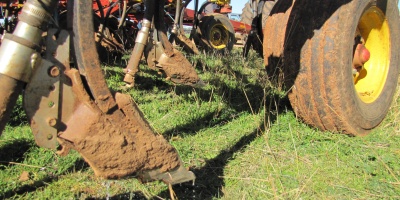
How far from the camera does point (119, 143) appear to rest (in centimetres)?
129

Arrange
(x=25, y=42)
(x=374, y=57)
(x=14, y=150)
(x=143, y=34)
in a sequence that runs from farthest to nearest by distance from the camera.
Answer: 1. (x=374, y=57)
2. (x=143, y=34)
3. (x=14, y=150)
4. (x=25, y=42)

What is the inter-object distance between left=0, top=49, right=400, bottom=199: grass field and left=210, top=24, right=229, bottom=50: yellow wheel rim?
491 centimetres

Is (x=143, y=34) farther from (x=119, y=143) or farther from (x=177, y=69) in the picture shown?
(x=119, y=143)

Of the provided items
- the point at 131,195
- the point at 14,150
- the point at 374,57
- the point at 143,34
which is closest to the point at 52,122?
the point at 131,195

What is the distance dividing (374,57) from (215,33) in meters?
5.15

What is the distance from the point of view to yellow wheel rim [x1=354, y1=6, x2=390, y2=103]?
9.30 ft

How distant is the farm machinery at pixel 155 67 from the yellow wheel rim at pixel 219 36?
3406mm

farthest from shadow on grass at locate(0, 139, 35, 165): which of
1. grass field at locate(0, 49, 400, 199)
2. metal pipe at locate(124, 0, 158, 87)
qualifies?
metal pipe at locate(124, 0, 158, 87)

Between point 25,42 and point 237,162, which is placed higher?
point 25,42

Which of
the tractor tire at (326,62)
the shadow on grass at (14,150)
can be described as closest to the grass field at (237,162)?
the shadow on grass at (14,150)

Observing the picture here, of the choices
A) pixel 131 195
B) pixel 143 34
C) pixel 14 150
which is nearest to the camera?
pixel 131 195

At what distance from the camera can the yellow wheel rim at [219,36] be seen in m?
7.84

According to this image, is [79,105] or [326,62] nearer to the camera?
[79,105]

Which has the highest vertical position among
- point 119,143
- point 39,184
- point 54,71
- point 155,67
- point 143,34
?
point 143,34
